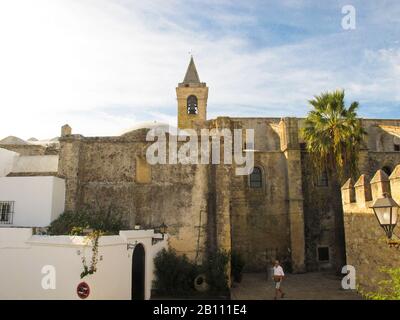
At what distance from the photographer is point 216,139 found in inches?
575

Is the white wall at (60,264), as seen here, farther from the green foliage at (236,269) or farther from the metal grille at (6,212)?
the green foliage at (236,269)

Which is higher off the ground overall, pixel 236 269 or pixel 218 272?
pixel 218 272

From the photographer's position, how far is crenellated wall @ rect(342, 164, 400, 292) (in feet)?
35.0

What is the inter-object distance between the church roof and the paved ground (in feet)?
55.0

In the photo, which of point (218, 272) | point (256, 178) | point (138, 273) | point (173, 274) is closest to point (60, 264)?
point (138, 273)

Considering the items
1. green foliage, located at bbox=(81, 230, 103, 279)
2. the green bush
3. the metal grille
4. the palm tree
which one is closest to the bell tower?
the palm tree

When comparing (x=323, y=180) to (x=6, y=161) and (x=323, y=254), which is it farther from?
(x=6, y=161)

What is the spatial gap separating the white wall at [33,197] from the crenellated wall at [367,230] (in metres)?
11.7

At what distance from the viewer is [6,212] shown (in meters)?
13.6

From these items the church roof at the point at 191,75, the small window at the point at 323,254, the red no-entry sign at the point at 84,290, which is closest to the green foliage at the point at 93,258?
the red no-entry sign at the point at 84,290

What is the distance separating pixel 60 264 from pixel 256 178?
1384cm

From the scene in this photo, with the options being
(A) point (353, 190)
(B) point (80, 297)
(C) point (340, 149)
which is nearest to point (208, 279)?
(B) point (80, 297)

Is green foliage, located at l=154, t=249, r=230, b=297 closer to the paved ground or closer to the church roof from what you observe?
the paved ground

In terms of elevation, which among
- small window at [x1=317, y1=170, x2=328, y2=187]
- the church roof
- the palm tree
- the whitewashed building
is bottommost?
the whitewashed building
